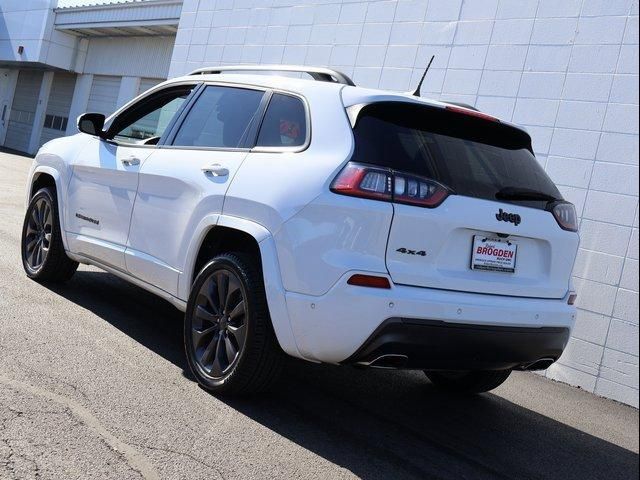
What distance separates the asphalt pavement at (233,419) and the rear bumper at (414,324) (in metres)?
0.52

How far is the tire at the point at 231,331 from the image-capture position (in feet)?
12.9

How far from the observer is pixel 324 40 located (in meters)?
10.2

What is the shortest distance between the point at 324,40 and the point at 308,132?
655cm

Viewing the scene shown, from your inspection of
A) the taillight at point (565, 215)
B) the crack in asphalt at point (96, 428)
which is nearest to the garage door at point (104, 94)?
the crack in asphalt at point (96, 428)

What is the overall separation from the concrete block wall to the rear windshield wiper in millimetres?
2596

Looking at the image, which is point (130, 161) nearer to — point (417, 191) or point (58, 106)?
point (417, 191)

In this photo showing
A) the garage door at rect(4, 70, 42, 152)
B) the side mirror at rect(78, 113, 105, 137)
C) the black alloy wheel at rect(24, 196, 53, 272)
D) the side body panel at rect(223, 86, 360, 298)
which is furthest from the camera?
the garage door at rect(4, 70, 42, 152)

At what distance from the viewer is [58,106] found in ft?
89.2

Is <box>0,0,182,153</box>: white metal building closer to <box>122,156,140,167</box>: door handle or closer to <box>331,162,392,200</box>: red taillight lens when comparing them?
<box>122,156,140,167</box>: door handle

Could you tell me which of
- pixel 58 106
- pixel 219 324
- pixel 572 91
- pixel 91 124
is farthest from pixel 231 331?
pixel 58 106

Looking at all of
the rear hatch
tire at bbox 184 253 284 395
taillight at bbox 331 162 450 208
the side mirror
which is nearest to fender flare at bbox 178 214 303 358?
tire at bbox 184 253 284 395

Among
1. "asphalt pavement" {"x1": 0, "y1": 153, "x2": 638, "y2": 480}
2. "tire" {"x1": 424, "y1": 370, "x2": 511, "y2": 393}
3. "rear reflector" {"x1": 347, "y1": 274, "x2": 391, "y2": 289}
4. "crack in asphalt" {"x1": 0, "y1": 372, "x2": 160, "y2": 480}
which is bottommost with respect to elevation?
"crack in asphalt" {"x1": 0, "y1": 372, "x2": 160, "y2": 480}

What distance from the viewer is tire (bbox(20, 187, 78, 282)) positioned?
239 inches

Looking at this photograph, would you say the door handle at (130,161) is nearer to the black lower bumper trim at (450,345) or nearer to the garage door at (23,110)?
the black lower bumper trim at (450,345)
